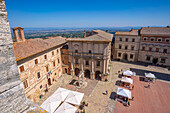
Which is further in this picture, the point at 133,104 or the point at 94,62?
the point at 94,62

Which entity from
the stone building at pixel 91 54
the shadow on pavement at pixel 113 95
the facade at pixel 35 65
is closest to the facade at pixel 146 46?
the stone building at pixel 91 54

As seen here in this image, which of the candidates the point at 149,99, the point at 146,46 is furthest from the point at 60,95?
the point at 146,46

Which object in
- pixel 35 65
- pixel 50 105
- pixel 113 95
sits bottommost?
pixel 113 95

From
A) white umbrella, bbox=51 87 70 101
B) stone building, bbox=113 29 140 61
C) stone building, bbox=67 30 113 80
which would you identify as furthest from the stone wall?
stone building, bbox=113 29 140 61

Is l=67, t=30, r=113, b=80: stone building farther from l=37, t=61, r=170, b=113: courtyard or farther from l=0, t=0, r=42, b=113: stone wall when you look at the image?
l=0, t=0, r=42, b=113: stone wall

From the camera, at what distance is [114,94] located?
2395cm

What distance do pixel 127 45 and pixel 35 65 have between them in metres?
37.0

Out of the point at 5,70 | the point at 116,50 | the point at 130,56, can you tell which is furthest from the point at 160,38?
the point at 5,70

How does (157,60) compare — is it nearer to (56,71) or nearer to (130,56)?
(130,56)

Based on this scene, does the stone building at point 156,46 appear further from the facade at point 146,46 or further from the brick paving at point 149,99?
the brick paving at point 149,99

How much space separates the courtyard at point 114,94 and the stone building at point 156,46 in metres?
5.91

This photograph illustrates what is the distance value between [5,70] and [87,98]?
72.3 ft

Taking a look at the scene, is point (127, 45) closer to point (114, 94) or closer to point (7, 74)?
point (114, 94)

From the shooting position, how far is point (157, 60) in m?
38.7
